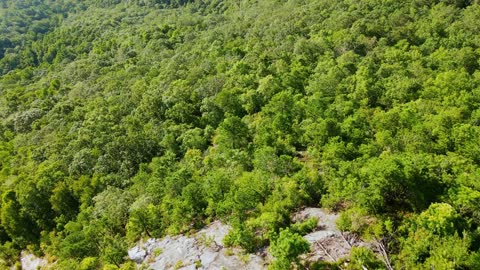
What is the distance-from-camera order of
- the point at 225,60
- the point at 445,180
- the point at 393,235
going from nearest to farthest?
the point at 393,235 → the point at 445,180 → the point at 225,60

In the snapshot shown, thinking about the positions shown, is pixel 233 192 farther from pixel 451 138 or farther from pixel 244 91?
pixel 244 91

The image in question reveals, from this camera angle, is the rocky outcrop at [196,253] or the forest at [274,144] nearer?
the forest at [274,144]

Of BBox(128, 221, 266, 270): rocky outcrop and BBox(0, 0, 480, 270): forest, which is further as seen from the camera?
BBox(128, 221, 266, 270): rocky outcrop

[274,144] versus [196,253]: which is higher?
[274,144]

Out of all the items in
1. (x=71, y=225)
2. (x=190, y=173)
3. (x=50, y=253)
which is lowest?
(x=50, y=253)

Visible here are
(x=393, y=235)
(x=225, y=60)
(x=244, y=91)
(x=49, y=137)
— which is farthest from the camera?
(x=225, y=60)

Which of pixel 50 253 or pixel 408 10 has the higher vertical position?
pixel 408 10

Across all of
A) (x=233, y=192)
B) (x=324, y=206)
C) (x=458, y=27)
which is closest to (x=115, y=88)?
(x=233, y=192)

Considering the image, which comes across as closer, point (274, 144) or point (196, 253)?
point (196, 253)
